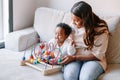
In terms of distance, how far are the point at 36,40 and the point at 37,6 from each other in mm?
532

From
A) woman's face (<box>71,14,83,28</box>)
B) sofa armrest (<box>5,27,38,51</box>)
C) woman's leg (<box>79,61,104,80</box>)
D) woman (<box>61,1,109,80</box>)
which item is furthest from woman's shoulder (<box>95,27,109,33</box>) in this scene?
sofa armrest (<box>5,27,38,51</box>)

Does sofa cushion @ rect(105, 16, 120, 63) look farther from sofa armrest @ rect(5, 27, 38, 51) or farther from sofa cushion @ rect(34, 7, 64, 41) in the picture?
sofa armrest @ rect(5, 27, 38, 51)

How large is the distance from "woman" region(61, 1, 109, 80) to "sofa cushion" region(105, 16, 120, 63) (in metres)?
0.13

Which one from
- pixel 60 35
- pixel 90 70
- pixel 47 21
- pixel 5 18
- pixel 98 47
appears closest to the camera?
pixel 90 70

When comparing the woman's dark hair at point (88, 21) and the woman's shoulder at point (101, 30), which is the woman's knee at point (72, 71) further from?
the woman's shoulder at point (101, 30)

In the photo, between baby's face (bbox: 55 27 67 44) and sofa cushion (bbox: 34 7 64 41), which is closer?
baby's face (bbox: 55 27 67 44)

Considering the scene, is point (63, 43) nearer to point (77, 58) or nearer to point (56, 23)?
point (77, 58)

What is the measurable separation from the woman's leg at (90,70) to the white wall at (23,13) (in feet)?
3.91

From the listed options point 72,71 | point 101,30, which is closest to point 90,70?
point 72,71

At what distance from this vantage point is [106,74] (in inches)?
73.4

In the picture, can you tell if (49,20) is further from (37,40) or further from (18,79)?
(18,79)

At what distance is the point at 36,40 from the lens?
8.75 feet

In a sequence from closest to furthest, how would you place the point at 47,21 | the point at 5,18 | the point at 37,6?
1. the point at 47,21
2. the point at 5,18
3. the point at 37,6

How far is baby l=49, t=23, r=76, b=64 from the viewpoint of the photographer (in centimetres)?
205
